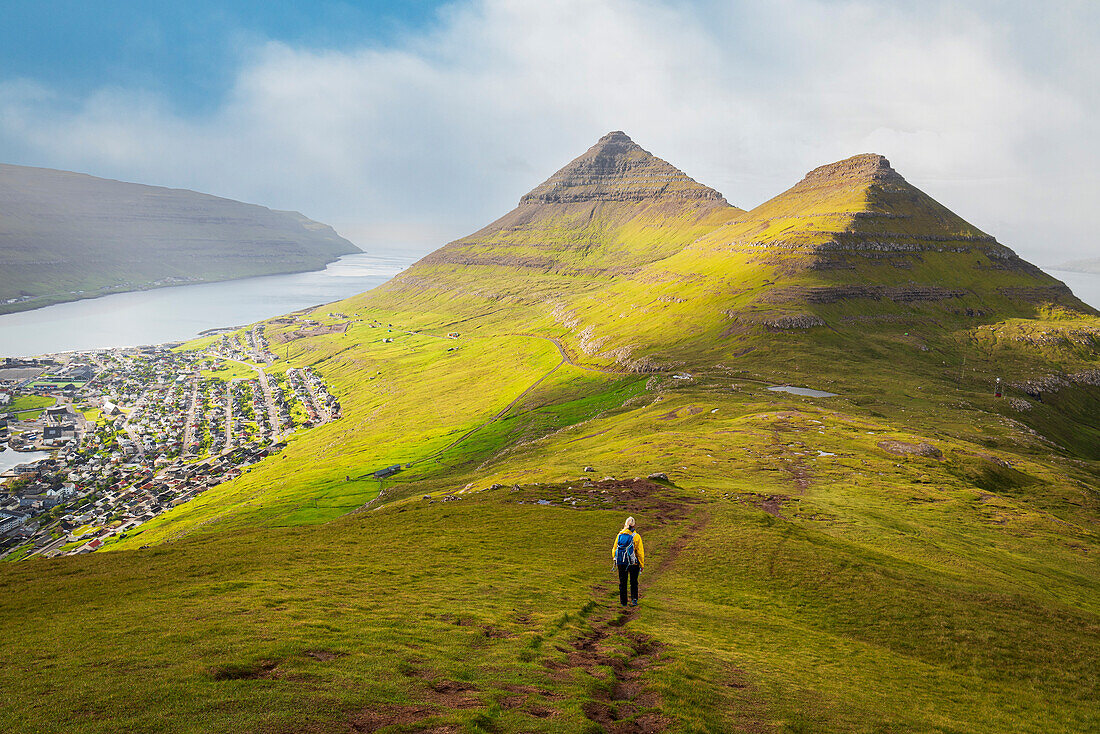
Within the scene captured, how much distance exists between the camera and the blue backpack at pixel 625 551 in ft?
90.7

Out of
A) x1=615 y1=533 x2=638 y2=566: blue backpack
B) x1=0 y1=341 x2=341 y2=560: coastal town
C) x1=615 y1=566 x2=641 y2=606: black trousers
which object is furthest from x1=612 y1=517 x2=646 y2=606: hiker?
x1=0 y1=341 x2=341 y2=560: coastal town

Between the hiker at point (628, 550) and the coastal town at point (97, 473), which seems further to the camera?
the coastal town at point (97, 473)

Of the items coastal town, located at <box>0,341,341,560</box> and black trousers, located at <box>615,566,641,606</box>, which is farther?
coastal town, located at <box>0,341,341,560</box>

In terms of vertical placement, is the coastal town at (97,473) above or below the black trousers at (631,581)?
below

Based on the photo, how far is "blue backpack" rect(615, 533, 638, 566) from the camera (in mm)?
27656

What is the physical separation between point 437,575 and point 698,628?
17.2 metres

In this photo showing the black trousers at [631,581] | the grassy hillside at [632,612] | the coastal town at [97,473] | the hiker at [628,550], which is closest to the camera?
the grassy hillside at [632,612]

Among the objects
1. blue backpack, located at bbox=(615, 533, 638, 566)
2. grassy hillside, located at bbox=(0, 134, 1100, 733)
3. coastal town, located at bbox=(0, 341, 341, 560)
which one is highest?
blue backpack, located at bbox=(615, 533, 638, 566)

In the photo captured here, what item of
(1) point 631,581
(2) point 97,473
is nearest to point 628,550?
(1) point 631,581

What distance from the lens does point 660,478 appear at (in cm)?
6694

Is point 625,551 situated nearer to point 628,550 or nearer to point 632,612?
point 628,550

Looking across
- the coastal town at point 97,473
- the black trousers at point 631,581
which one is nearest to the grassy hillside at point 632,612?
the black trousers at point 631,581

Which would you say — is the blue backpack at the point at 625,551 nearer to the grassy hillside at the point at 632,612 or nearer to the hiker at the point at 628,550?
the hiker at the point at 628,550

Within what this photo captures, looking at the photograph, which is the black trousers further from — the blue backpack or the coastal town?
the coastal town
